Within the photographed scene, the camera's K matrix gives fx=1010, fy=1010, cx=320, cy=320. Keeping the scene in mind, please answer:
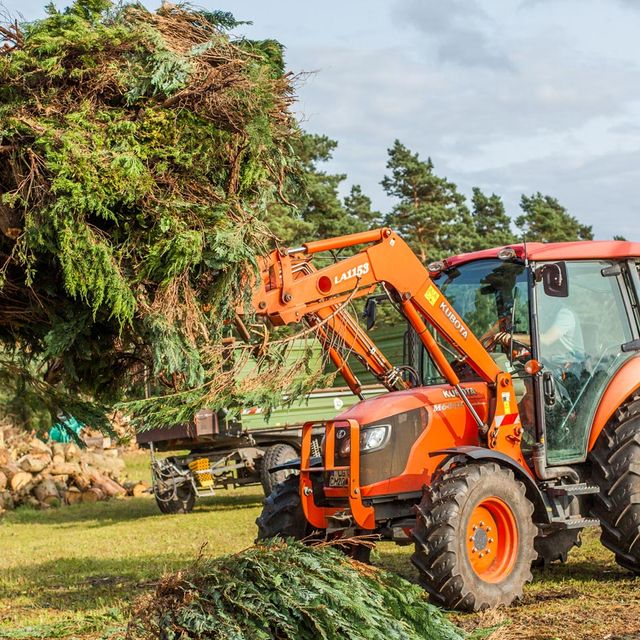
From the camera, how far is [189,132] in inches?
211

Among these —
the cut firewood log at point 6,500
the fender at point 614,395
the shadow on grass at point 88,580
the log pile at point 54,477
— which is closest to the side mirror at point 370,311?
the fender at point 614,395

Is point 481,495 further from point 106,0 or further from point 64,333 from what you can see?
point 106,0

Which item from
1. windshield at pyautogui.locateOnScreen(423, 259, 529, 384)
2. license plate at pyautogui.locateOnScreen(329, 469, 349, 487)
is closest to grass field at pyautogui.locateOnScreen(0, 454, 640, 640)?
license plate at pyautogui.locateOnScreen(329, 469, 349, 487)

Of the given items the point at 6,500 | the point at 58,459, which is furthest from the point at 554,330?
the point at 58,459

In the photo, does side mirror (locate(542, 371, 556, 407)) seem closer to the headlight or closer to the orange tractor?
the orange tractor

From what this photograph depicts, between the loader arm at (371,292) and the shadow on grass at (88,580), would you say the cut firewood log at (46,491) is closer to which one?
the shadow on grass at (88,580)

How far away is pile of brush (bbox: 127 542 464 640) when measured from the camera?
438 cm

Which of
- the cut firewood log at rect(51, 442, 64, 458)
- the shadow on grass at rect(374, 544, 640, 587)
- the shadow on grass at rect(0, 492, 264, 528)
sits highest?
the cut firewood log at rect(51, 442, 64, 458)

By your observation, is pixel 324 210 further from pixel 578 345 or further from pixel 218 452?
pixel 578 345

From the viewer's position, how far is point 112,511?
1706cm

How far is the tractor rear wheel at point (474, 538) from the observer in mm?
6445

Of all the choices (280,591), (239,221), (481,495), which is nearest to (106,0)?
(239,221)

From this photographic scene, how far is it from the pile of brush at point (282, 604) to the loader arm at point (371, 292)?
1868 millimetres

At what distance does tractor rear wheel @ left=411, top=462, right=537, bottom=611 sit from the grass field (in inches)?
7.0
